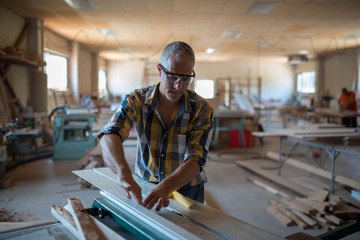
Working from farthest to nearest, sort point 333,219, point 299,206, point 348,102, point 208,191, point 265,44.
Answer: point 265,44 < point 348,102 < point 208,191 < point 299,206 < point 333,219

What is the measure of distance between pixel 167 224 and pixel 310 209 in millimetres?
2424

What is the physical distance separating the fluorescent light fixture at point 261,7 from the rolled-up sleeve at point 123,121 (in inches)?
214

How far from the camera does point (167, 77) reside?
136 cm

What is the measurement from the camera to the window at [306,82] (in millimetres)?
14386

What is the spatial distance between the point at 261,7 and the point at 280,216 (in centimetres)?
486

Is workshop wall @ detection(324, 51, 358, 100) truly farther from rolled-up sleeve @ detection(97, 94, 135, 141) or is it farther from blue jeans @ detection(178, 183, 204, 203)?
rolled-up sleeve @ detection(97, 94, 135, 141)

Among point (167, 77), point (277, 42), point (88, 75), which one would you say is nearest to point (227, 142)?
point (277, 42)

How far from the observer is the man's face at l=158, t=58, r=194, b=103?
4.31ft

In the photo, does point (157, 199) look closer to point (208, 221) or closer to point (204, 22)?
point (208, 221)

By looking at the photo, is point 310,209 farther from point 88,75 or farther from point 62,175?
point 88,75

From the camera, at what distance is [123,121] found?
1.39 m

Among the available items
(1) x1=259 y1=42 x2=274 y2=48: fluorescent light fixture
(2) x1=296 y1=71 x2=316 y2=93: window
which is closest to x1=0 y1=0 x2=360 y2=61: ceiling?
(1) x1=259 y1=42 x2=274 y2=48: fluorescent light fixture

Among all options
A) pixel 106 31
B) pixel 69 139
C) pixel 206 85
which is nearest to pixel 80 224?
pixel 69 139

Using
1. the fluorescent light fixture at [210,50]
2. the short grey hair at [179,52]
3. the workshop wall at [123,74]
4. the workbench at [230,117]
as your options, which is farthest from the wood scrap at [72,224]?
the workshop wall at [123,74]
